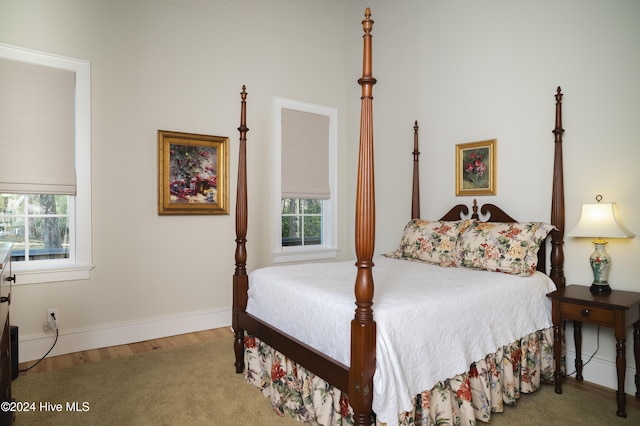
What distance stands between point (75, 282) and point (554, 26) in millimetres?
4280

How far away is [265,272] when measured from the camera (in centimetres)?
267

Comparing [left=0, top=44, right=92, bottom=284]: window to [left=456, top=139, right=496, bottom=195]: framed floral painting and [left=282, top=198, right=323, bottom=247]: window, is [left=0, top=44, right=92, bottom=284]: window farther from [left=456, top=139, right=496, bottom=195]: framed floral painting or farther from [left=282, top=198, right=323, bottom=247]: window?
[left=456, top=139, right=496, bottom=195]: framed floral painting

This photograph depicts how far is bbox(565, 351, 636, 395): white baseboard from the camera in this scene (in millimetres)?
2562

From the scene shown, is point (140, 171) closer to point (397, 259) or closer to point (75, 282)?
point (75, 282)

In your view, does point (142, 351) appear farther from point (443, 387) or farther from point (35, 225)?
point (443, 387)

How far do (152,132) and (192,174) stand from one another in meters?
0.51

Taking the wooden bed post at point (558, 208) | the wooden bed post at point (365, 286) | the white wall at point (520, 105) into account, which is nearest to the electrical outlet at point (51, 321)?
the wooden bed post at point (365, 286)

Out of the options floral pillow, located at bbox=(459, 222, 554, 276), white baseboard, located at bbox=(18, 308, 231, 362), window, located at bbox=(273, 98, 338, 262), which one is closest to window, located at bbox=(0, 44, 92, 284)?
white baseboard, located at bbox=(18, 308, 231, 362)

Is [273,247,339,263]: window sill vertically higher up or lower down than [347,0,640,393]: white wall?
lower down

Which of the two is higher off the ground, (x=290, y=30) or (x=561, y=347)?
(x=290, y=30)

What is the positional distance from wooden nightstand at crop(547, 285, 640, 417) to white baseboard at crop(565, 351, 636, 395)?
0.10 m

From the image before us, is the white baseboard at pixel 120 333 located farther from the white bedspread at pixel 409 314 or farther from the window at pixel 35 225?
the white bedspread at pixel 409 314

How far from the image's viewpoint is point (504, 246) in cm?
280

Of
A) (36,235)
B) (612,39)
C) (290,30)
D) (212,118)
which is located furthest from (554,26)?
(36,235)
